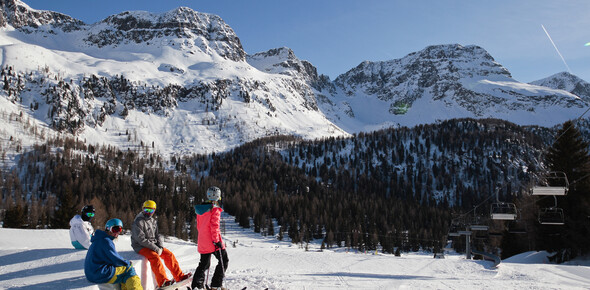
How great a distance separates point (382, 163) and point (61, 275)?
180m

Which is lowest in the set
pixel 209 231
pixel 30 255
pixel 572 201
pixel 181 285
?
pixel 181 285

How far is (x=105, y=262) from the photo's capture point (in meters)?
7.96

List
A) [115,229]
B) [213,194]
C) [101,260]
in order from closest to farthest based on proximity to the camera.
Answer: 1. [101,260]
2. [115,229]
3. [213,194]

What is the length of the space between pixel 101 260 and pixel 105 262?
90 mm

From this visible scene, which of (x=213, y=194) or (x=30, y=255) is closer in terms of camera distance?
(x=213, y=194)

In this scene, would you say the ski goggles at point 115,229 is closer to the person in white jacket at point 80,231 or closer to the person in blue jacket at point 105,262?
the person in blue jacket at point 105,262

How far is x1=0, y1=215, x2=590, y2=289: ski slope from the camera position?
34.8 ft

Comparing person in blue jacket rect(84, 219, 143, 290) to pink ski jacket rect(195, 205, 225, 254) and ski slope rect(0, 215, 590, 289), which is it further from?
pink ski jacket rect(195, 205, 225, 254)

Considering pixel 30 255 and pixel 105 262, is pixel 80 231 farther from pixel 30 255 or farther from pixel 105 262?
pixel 105 262

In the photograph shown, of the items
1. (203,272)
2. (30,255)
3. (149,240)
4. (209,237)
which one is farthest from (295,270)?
(30,255)

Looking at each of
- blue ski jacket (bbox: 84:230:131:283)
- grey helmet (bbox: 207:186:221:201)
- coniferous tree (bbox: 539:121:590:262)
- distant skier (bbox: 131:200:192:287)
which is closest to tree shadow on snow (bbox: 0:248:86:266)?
distant skier (bbox: 131:200:192:287)

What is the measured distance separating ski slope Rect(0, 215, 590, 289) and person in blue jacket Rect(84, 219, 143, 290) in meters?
1.06

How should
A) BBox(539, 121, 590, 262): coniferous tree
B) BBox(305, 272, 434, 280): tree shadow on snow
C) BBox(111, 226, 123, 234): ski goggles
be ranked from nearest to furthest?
BBox(111, 226, 123, 234): ski goggles < BBox(305, 272, 434, 280): tree shadow on snow < BBox(539, 121, 590, 262): coniferous tree

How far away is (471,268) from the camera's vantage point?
1752cm
